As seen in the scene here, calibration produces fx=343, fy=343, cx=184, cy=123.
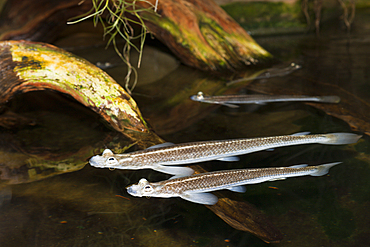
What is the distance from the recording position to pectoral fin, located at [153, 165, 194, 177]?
3270mm

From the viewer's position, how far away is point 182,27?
6.76 m

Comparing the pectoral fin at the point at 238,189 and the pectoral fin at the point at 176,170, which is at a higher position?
the pectoral fin at the point at 176,170

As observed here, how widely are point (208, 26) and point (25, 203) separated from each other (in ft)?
16.8

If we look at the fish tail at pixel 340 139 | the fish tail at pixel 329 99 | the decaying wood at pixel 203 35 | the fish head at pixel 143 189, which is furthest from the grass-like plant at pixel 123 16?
the fish tail at pixel 329 99

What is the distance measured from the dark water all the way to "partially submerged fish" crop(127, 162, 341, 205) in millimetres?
89

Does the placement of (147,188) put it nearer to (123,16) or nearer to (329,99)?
(329,99)

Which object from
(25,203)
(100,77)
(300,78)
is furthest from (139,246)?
(300,78)

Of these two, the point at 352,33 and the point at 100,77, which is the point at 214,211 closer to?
the point at 100,77

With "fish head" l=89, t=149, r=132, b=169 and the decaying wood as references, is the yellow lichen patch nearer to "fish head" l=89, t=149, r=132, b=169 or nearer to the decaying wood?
"fish head" l=89, t=149, r=132, b=169

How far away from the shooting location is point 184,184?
295 centimetres

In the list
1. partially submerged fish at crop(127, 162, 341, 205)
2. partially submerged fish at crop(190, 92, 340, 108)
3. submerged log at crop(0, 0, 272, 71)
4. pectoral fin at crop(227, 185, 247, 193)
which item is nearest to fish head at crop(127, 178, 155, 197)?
partially submerged fish at crop(127, 162, 341, 205)

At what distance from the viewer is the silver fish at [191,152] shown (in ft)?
11.1

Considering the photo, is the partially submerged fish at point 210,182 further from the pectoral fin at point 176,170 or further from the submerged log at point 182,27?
the submerged log at point 182,27

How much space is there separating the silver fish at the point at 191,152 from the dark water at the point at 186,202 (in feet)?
0.33
